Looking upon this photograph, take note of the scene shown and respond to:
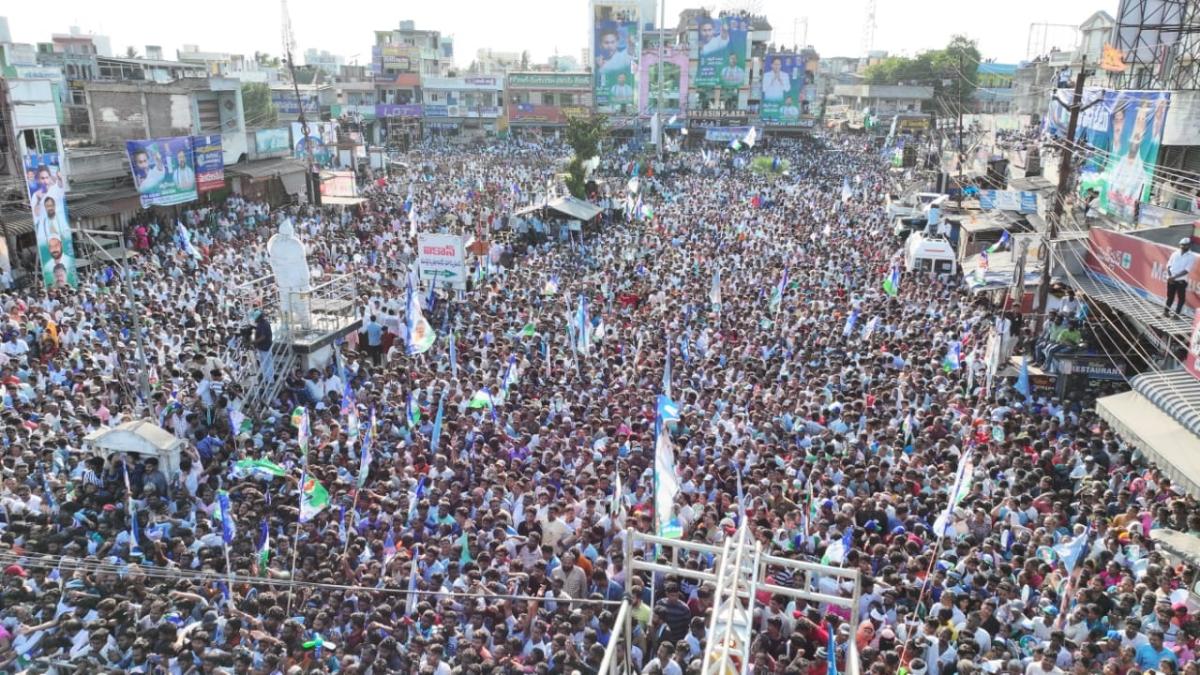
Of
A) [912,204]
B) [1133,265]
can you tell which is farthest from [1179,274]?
[912,204]

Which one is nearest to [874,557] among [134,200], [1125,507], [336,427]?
[1125,507]

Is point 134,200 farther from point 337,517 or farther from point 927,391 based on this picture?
point 927,391

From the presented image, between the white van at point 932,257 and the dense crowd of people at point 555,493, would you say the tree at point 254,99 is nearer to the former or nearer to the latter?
the dense crowd of people at point 555,493

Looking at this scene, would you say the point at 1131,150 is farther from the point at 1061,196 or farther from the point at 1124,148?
the point at 1061,196

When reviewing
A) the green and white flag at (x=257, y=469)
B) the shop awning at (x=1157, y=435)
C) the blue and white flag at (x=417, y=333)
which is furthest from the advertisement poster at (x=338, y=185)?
the shop awning at (x=1157, y=435)

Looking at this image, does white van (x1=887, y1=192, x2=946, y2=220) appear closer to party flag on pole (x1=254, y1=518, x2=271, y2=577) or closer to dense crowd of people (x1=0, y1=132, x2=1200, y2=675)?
dense crowd of people (x1=0, y1=132, x2=1200, y2=675)

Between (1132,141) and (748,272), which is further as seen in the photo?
(748,272)

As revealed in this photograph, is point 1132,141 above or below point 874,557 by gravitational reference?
above

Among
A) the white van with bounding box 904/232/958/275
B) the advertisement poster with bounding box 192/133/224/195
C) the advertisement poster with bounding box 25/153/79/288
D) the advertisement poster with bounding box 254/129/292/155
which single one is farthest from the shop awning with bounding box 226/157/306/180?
the white van with bounding box 904/232/958/275
